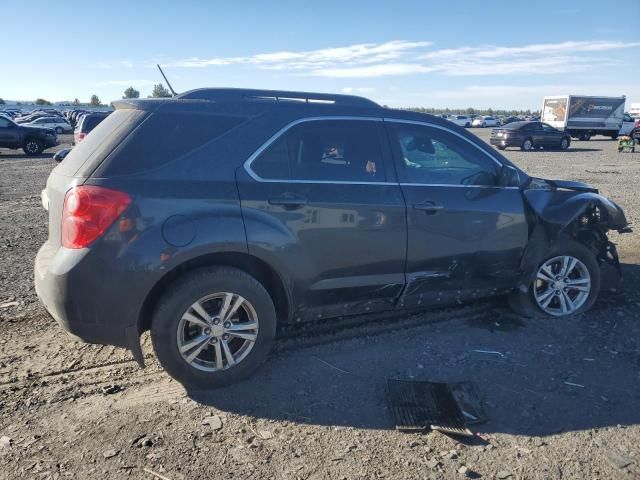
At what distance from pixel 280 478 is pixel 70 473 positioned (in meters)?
1.13

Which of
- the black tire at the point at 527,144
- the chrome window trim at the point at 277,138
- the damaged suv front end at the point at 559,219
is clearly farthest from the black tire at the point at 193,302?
the black tire at the point at 527,144

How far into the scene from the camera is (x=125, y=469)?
2789 mm

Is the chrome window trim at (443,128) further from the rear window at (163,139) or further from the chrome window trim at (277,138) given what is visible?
the rear window at (163,139)

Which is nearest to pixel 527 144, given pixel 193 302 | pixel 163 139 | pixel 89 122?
pixel 89 122

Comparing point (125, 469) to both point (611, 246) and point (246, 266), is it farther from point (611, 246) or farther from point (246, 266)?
point (611, 246)

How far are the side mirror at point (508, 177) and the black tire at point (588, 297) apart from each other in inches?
28.7

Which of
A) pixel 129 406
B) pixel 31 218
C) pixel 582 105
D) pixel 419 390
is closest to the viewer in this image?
pixel 129 406

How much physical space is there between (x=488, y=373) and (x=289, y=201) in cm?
195

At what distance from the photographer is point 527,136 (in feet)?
90.9

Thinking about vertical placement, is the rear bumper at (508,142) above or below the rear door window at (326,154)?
below

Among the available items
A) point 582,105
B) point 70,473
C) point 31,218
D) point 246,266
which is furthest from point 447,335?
point 582,105

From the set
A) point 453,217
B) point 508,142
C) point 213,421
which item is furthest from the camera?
point 508,142

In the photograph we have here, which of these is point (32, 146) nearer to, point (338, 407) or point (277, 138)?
point (277, 138)

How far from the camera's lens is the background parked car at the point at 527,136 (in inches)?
1087
